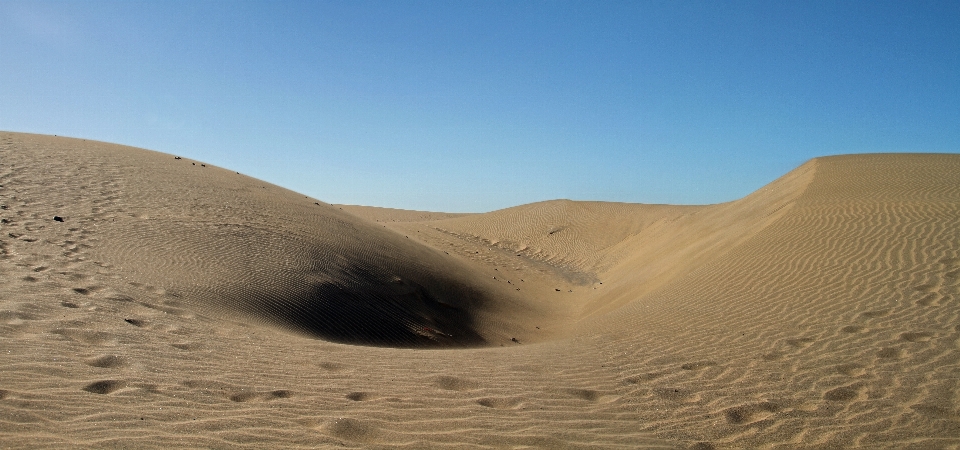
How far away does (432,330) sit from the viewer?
10734 mm

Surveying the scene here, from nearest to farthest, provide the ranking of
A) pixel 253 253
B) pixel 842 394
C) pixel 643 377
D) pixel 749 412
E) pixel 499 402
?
pixel 749 412 → pixel 499 402 → pixel 842 394 → pixel 643 377 → pixel 253 253

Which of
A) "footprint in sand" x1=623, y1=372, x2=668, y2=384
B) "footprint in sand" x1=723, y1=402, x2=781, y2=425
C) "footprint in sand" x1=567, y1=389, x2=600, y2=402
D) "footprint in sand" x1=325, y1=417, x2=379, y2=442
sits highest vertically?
"footprint in sand" x1=723, y1=402, x2=781, y2=425

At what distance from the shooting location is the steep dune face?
9242 millimetres

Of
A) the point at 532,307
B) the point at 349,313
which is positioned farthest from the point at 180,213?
the point at 532,307

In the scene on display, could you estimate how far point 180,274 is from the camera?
9.28m

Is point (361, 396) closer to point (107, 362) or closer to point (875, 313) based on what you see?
point (107, 362)

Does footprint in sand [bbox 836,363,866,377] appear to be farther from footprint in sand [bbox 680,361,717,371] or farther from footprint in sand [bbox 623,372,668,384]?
footprint in sand [bbox 623,372,668,384]

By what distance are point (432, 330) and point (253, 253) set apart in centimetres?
379

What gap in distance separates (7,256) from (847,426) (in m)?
10.4

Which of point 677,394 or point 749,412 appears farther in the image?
point 677,394

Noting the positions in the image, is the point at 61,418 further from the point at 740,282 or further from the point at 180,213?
the point at 180,213

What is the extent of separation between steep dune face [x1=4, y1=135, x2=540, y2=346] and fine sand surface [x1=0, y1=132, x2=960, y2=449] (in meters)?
0.07

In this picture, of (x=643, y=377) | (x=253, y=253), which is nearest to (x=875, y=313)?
(x=643, y=377)

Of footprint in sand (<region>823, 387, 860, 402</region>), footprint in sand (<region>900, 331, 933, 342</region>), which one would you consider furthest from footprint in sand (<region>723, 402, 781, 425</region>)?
footprint in sand (<region>900, 331, 933, 342</region>)
